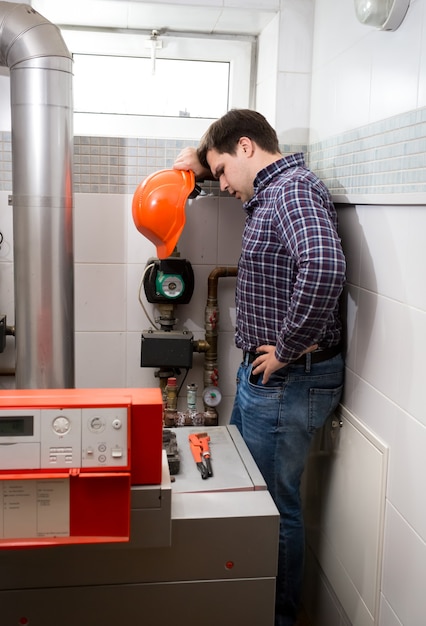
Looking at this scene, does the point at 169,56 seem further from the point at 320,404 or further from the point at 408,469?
the point at 408,469

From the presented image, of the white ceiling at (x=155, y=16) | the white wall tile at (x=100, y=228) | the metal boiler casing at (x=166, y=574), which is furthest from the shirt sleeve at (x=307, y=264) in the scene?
the white ceiling at (x=155, y=16)

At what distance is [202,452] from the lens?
171 centimetres

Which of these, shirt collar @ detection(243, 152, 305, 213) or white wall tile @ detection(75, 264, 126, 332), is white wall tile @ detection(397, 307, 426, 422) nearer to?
shirt collar @ detection(243, 152, 305, 213)

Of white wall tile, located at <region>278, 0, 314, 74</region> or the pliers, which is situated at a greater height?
white wall tile, located at <region>278, 0, 314, 74</region>

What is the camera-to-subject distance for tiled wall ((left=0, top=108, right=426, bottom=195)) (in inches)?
57.1

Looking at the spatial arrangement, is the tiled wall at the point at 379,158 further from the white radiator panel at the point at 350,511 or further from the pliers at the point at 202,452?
the pliers at the point at 202,452

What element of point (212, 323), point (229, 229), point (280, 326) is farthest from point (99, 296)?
point (280, 326)

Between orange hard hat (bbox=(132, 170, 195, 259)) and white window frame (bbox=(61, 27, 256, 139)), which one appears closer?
orange hard hat (bbox=(132, 170, 195, 259))

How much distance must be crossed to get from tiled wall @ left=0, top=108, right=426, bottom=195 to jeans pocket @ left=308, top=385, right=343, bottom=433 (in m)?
0.55

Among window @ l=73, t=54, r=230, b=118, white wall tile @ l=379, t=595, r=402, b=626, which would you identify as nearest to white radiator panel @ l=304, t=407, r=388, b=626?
white wall tile @ l=379, t=595, r=402, b=626

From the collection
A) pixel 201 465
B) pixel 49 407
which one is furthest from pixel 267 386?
pixel 49 407

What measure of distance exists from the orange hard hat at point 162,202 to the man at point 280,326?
0.44ft

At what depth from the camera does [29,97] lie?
6.28ft

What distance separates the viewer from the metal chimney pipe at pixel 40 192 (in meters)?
1.91
